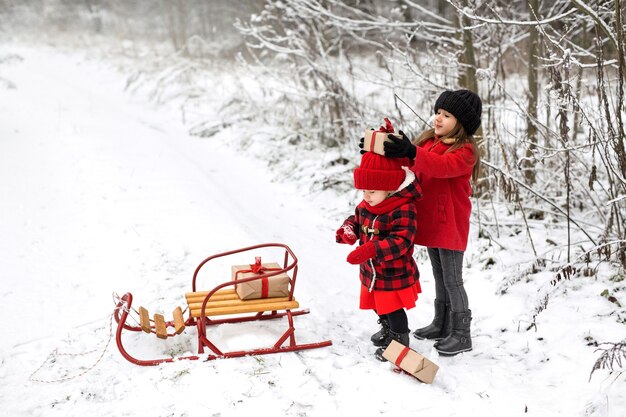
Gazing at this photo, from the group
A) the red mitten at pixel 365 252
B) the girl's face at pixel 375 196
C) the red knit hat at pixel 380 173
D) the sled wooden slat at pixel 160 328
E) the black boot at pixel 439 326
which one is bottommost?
the black boot at pixel 439 326

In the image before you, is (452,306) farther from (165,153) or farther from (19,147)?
→ (19,147)

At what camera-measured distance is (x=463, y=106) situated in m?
3.55

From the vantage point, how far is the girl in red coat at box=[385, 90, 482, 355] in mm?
3463

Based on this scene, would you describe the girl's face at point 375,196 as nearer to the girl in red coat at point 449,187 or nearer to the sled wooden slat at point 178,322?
the girl in red coat at point 449,187

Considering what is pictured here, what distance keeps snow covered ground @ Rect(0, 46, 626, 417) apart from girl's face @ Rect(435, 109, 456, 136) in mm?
1316

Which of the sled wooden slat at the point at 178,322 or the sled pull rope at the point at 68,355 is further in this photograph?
the sled wooden slat at the point at 178,322

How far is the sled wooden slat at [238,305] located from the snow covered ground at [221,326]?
0.26 metres

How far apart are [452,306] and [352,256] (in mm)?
913

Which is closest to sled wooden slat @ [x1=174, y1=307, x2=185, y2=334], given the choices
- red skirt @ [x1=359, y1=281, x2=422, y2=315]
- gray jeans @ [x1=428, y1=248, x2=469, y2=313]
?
red skirt @ [x1=359, y1=281, x2=422, y2=315]

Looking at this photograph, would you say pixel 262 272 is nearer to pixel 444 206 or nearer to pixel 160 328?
pixel 160 328

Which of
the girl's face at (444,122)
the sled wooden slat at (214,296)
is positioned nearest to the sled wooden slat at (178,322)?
the sled wooden slat at (214,296)

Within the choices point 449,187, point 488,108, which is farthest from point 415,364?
point 488,108

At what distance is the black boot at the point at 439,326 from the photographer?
413cm

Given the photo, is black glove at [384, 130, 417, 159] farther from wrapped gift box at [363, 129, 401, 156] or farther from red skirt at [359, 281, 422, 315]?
red skirt at [359, 281, 422, 315]
